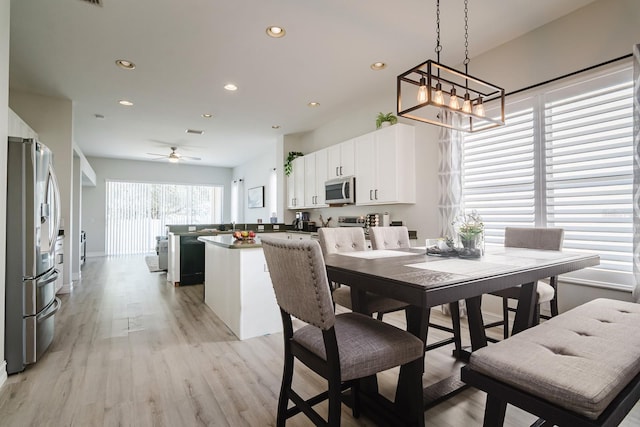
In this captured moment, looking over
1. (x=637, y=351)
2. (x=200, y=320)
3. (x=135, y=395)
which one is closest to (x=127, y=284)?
(x=200, y=320)

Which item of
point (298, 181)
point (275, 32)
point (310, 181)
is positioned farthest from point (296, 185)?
point (275, 32)

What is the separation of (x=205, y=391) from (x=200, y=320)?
1.45 meters

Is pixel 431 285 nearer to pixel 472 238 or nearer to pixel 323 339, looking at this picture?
pixel 323 339

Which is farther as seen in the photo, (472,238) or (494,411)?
(472,238)

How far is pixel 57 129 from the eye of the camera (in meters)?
4.46

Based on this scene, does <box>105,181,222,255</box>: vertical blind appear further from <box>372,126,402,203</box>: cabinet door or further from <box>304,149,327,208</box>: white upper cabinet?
<box>372,126,402,203</box>: cabinet door

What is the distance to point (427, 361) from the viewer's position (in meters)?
2.34

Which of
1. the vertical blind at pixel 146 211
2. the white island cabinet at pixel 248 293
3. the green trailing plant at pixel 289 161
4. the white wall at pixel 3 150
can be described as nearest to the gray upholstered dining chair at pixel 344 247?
the white island cabinet at pixel 248 293

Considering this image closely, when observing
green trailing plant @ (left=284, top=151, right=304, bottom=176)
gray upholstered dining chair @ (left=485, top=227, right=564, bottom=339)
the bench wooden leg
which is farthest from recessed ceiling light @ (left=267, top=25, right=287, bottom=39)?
green trailing plant @ (left=284, top=151, right=304, bottom=176)

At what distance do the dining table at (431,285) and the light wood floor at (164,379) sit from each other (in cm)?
17

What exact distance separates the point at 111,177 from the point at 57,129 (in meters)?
5.08

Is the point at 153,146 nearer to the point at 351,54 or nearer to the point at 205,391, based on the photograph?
the point at 351,54

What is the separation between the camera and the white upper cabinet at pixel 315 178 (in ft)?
17.6

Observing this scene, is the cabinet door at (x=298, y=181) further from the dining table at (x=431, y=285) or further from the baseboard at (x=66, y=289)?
the dining table at (x=431, y=285)
